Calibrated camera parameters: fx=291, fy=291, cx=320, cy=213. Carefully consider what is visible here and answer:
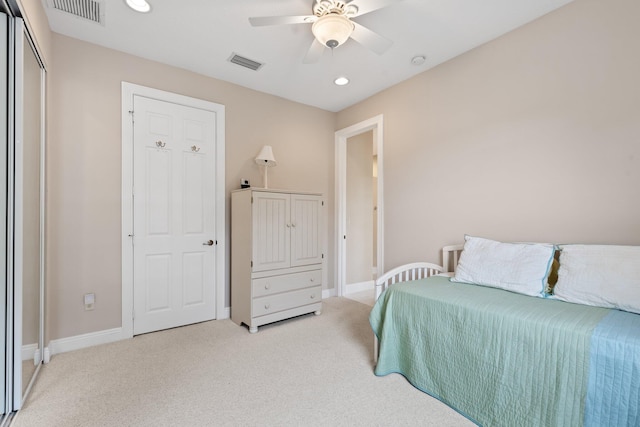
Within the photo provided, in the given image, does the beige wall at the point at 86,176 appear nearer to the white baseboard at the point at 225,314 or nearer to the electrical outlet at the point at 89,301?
the electrical outlet at the point at 89,301

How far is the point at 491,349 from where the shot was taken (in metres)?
1.55

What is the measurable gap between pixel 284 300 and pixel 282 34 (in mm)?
2476

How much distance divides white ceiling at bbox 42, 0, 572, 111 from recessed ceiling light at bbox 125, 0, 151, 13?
0.04 metres

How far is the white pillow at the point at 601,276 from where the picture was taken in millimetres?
1521

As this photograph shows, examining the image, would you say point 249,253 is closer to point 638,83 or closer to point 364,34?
point 364,34

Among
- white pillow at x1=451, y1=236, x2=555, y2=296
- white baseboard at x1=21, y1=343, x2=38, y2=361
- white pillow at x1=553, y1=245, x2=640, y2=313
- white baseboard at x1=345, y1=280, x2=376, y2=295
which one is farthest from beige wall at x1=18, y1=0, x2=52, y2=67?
white baseboard at x1=345, y1=280, x2=376, y2=295

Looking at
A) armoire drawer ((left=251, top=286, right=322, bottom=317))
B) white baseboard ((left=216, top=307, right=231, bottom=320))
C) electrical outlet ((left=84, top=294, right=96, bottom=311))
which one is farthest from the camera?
white baseboard ((left=216, top=307, right=231, bottom=320))

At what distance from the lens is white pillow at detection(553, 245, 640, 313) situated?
59.9 inches

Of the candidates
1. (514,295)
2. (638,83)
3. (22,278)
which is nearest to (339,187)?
(514,295)

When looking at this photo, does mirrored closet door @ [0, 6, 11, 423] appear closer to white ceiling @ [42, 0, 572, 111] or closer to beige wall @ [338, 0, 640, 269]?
white ceiling @ [42, 0, 572, 111]

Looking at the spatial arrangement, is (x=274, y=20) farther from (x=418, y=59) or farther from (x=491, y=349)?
(x=491, y=349)

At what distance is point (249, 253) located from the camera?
2.88 meters

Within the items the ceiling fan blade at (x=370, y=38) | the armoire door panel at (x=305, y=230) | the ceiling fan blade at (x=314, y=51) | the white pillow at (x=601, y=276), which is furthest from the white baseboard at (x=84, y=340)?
the white pillow at (x=601, y=276)

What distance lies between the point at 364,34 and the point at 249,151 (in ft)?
6.22
